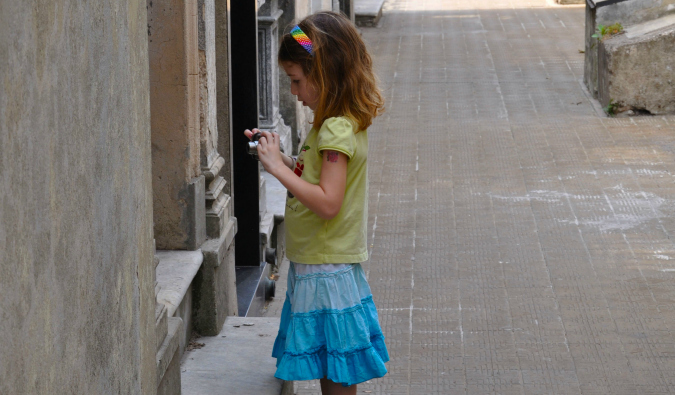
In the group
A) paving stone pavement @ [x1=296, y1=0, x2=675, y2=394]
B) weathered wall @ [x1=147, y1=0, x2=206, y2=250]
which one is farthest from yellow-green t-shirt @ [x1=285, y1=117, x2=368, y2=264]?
paving stone pavement @ [x1=296, y1=0, x2=675, y2=394]

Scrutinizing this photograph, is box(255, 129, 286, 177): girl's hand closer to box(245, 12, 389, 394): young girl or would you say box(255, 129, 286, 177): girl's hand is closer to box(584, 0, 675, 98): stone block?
box(245, 12, 389, 394): young girl

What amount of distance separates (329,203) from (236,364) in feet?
4.11

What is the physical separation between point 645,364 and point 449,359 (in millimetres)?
940

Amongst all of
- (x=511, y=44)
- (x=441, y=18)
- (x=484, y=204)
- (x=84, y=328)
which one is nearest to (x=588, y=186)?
(x=484, y=204)

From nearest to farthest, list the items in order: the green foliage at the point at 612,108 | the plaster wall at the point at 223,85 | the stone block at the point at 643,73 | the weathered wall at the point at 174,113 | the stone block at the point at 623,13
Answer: the weathered wall at the point at 174,113
the plaster wall at the point at 223,85
the stone block at the point at 643,73
the green foliage at the point at 612,108
the stone block at the point at 623,13

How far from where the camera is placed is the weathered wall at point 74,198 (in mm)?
1333

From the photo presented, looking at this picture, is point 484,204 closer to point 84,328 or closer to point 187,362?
point 187,362

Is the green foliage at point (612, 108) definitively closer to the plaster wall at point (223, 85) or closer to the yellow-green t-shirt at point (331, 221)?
the plaster wall at point (223, 85)

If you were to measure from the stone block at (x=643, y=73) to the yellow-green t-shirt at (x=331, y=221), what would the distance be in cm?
805

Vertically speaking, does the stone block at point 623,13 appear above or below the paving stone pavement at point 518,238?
above

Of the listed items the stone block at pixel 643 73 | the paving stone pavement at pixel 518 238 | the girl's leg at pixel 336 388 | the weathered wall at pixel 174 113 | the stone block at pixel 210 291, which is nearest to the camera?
the girl's leg at pixel 336 388

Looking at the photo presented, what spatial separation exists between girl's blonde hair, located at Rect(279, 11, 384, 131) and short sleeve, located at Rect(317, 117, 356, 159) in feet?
0.16

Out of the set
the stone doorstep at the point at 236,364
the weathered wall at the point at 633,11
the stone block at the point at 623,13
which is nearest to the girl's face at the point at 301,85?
the stone doorstep at the point at 236,364

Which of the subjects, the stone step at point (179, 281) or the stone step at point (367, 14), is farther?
the stone step at point (367, 14)
